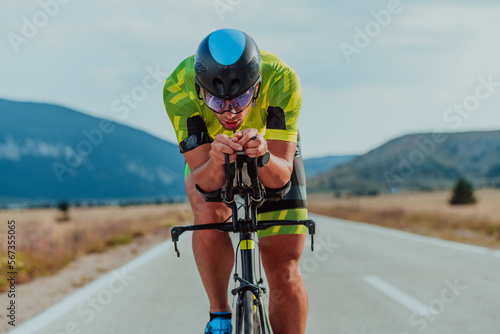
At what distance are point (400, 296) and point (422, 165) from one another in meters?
156

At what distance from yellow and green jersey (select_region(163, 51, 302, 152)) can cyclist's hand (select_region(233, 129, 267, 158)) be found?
50cm

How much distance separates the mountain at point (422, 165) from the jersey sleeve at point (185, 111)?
138494mm

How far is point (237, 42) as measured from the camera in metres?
2.67

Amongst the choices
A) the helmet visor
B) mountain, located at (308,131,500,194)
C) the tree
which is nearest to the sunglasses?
the helmet visor

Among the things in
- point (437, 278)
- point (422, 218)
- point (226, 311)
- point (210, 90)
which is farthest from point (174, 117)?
point (422, 218)

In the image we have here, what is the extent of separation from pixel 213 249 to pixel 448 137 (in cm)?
18727

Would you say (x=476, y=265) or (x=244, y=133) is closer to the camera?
(x=244, y=133)

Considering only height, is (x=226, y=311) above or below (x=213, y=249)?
below

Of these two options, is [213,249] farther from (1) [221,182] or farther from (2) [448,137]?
(2) [448,137]

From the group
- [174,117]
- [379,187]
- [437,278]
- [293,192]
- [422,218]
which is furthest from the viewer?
[379,187]

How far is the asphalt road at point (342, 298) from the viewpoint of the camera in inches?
223

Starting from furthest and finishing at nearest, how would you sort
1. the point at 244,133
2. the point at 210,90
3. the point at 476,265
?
1. the point at 476,265
2. the point at 210,90
3. the point at 244,133

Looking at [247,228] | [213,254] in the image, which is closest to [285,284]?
[213,254]

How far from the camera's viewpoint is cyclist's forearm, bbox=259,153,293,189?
275cm
